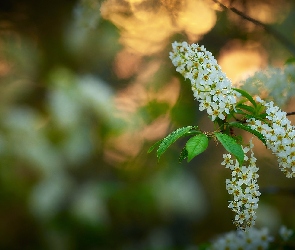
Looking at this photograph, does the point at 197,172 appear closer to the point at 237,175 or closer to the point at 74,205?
the point at 74,205

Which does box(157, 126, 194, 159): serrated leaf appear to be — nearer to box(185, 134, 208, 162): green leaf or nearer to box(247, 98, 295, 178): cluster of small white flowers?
box(185, 134, 208, 162): green leaf

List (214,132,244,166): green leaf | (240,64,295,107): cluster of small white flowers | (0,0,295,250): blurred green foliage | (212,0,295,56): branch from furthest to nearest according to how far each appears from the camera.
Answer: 1. (0,0,295,250): blurred green foliage
2. (240,64,295,107): cluster of small white flowers
3. (212,0,295,56): branch
4. (214,132,244,166): green leaf

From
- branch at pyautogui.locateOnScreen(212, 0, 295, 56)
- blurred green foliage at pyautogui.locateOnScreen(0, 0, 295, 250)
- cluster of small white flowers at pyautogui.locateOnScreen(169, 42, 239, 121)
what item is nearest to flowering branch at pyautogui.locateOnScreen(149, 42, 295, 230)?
cluster of small white flowers at pyautogui.locateOnScreen(169, 42, 239, 121)

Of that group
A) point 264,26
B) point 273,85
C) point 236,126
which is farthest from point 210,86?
point 273,85

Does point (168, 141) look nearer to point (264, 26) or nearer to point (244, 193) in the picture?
point (244, 193)

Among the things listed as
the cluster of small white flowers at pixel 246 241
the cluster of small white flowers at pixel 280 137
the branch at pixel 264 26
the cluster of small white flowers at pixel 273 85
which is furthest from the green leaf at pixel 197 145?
the cluster of small white flowers at pixel 246 241

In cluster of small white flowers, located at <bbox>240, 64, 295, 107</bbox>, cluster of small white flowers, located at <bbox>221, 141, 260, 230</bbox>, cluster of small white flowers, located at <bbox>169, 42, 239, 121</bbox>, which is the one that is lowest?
cluster of small white flowers, located at <bbox>221, 141, 260, 230</bbox>
